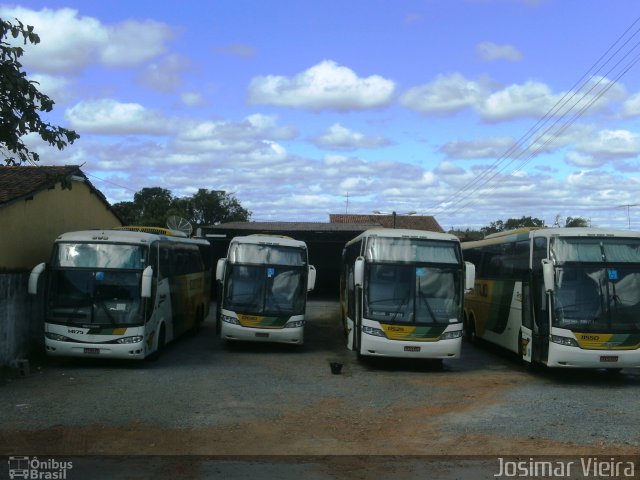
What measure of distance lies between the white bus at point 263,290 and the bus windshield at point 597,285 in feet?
22.6

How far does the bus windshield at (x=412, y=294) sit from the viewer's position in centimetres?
1550

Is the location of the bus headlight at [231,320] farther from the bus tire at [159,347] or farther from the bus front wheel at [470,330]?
the bus front wheel at [470,330]

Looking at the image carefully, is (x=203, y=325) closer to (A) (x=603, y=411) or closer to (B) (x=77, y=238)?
(B) (x=77, y=238)

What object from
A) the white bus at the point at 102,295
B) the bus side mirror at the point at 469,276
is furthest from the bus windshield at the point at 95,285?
the bus side mirror at the point at 469,276

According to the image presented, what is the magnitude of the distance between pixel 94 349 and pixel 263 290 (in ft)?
16.4

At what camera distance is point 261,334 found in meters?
18.1

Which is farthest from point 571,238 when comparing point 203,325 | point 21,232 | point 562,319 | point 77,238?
point 203,325

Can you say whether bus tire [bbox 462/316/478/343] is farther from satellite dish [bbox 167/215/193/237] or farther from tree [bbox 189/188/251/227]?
tree [bbox 189/188/251/227]

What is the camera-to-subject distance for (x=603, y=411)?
36.5ft

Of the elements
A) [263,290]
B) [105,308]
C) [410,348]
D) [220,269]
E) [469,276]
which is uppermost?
[469,276]

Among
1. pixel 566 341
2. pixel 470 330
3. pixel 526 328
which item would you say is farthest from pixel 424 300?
pixel 470 330

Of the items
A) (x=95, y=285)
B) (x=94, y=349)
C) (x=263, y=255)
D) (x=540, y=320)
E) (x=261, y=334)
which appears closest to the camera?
(x=540, y=320)

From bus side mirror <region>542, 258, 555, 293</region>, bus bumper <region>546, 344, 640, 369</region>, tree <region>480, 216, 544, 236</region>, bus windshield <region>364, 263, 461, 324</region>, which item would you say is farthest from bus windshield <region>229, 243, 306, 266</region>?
tree <region>480, 216, 544, 236</region>

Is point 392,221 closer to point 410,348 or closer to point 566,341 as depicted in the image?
point 410,348
